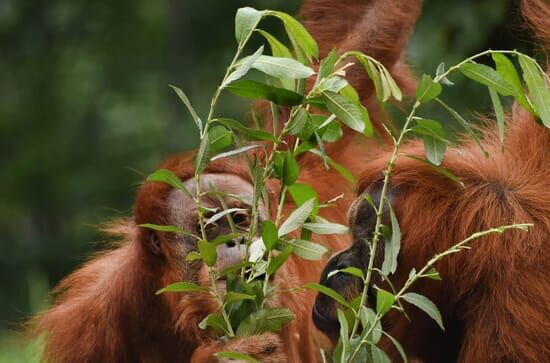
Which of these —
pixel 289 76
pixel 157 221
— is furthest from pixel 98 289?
pixel 289 76

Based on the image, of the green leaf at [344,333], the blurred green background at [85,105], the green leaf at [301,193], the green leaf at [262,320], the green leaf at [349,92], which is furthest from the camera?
the blurred green background at [85,105]

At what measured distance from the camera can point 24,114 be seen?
21.3 metres

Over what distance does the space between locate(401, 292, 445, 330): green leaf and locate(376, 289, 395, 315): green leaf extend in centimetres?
10

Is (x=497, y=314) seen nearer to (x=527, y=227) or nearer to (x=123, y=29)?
(x=527, y=227)

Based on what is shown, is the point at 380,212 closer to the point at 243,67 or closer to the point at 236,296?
the point at 236,296

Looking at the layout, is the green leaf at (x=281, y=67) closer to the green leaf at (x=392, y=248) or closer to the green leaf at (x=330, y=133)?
the green leaf at (x=330, y=133)

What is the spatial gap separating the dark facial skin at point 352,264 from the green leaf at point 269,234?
49 centimetres

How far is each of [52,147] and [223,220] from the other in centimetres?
1475

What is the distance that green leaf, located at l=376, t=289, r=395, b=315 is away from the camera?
4.93 metres

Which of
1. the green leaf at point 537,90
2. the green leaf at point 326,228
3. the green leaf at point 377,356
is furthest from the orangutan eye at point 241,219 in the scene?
the green leaf at point 537,90

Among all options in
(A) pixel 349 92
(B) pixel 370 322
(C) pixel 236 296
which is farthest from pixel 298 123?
(B) pixel 370 322

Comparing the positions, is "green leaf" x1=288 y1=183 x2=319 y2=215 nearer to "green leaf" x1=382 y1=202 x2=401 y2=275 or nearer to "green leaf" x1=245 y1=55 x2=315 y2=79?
"green leaf" x1=382 y1=202 x2=401 y2=275

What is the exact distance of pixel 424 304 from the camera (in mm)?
5020

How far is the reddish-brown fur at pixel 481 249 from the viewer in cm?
508
